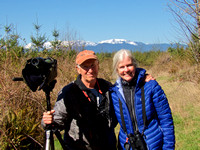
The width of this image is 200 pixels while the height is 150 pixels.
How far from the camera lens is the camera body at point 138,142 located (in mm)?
2004

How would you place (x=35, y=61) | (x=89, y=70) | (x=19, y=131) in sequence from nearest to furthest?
(x=35, y=61) < (x=89, y=70) < (x=19, y=131)

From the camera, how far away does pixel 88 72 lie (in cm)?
227

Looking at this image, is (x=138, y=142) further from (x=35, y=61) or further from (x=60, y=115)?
A: (x=35, y=61)

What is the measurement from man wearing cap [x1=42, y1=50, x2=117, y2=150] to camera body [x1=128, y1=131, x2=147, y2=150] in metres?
0.31

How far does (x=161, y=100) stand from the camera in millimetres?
1998

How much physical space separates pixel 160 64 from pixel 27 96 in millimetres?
Answer: 17219

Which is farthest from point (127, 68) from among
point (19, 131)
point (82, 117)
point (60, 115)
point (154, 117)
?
point (19, 131)

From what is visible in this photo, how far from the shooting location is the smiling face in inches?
89.0

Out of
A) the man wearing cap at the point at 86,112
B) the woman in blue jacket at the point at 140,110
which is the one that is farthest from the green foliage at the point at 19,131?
the woman in blue jacket at the point at 140,110

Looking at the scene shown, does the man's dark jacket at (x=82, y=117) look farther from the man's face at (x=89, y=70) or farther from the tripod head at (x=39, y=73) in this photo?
the tripod head at (x=39, y=73)

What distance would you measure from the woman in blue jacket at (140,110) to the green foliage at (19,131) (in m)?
2.29

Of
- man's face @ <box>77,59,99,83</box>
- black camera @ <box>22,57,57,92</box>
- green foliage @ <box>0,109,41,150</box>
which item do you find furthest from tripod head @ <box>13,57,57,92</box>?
green foliage @ <box>0,109,41,150</box>

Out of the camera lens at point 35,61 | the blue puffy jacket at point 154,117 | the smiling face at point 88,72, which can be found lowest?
the blue puffy jacket at point 154,117

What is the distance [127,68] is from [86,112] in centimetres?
57
